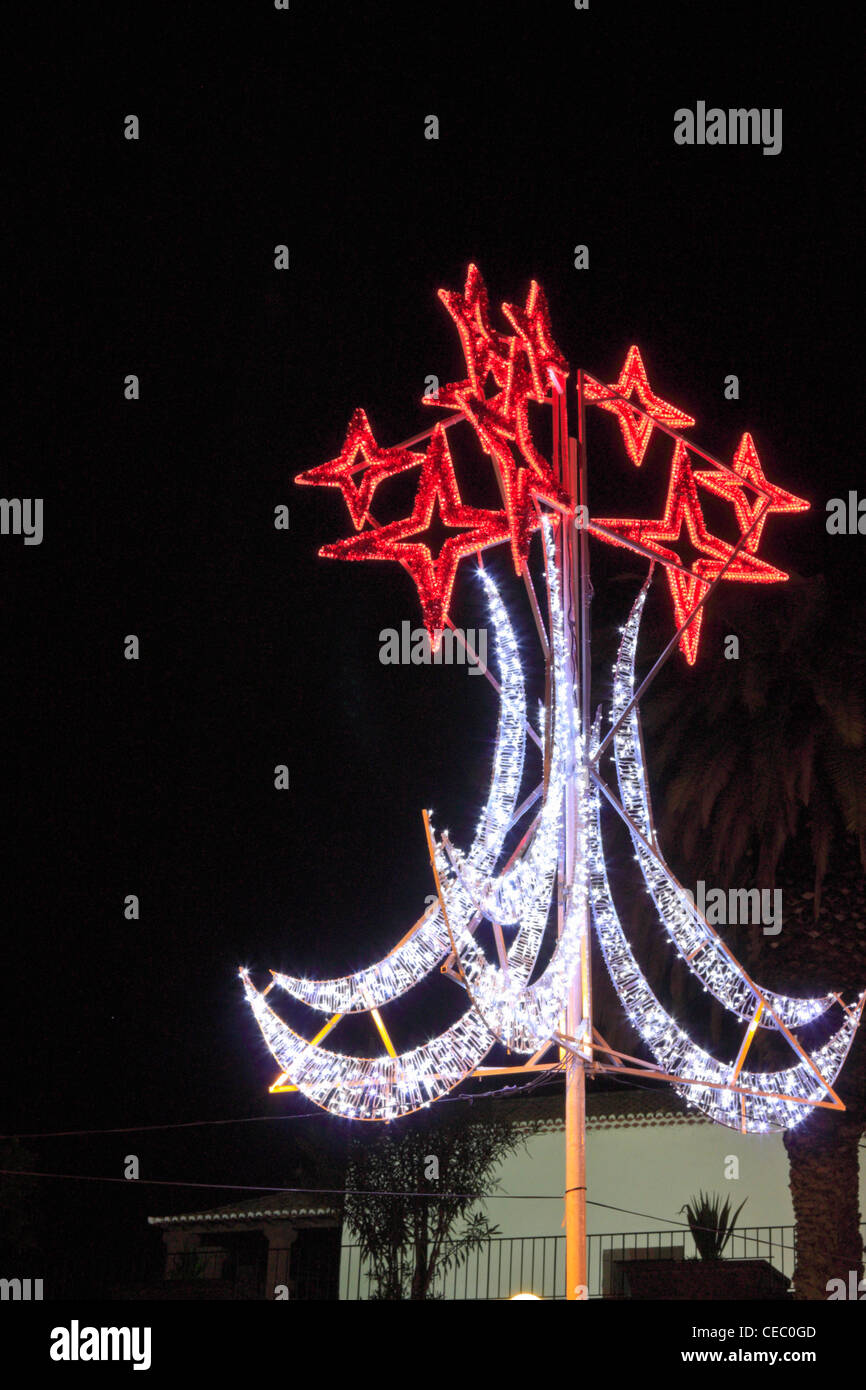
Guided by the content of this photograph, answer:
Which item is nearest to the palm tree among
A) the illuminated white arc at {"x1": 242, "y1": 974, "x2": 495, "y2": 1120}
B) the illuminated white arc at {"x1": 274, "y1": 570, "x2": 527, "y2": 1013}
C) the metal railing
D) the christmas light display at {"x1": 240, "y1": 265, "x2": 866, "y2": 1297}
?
the christmas light display at {"x1": 240, "y1": 265, "x2": 866, "y2": 1297}

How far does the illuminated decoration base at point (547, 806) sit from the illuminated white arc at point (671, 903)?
2 centimetres

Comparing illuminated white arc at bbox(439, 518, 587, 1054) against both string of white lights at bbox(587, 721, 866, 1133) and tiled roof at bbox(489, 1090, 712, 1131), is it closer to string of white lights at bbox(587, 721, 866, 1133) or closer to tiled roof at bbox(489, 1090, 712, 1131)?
string of white lights at bbox(587, 721, 866, 1133)

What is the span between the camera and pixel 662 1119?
22.4 metres

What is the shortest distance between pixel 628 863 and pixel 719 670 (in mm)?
2708

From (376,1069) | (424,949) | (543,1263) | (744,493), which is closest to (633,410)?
(744,493)

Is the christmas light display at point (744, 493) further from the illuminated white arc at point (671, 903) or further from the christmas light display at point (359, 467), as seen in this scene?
the christmas light display at point (359, 467)

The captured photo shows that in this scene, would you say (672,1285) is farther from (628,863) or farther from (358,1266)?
(358,1266)

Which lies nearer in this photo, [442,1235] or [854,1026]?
[854,1026]

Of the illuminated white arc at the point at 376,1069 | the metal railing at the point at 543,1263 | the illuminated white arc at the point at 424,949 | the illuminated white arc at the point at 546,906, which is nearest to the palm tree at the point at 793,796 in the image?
the metal railing at the point at 543,1263

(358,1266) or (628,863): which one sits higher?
(628,863)

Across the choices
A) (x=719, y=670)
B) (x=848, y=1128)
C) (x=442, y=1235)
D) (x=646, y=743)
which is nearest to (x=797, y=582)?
(x=719, y=670)

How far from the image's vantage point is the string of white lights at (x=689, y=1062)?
12.3 meters

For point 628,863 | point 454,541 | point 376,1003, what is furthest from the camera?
point 628,863

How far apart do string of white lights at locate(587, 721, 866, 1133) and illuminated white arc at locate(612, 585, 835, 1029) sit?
1.08 ft
